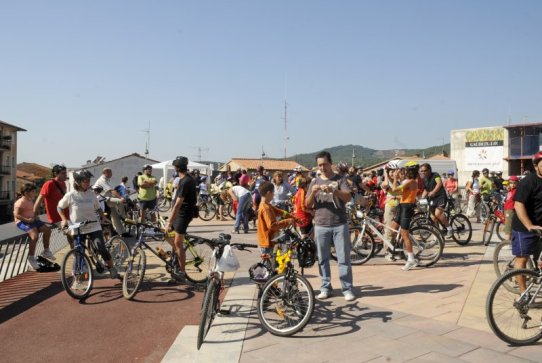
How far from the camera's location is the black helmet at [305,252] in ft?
19.4

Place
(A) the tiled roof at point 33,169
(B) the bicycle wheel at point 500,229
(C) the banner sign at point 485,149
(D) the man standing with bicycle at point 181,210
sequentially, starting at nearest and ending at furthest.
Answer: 1. (D) the man standing with bicycle at point 181,210
2. (B) the bicycle wheel at point 500,229
3. (C) the banner sign at point 485,149
4. (A) the tiled roof at point 33,169

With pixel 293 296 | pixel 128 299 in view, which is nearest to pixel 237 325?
pixel 293 296

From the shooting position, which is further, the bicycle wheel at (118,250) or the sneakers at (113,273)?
the bicycle wheel at (118,250)

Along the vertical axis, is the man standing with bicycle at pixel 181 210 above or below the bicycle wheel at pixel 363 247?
above

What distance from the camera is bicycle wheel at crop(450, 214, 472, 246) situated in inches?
398

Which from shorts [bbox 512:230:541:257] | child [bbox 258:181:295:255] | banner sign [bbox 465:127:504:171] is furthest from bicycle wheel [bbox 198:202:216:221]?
banner sign [bbox 465:127:504:171]

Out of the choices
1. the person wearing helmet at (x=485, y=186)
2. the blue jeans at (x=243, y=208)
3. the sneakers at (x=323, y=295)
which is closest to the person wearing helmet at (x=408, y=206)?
the sneakers at (x=323, y=295)

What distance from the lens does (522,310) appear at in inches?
172

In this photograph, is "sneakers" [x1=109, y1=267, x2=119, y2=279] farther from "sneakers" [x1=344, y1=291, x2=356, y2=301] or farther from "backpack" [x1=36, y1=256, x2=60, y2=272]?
"sneakers" [x1=344, y1=291, x2=356, y2=301]

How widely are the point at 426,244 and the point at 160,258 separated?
4527 millimetres

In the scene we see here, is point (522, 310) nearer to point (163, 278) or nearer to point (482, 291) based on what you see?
point (482, 291)

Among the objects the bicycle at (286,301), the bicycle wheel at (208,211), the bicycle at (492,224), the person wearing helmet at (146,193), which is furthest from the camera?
the bicycle wheel at (208,211)

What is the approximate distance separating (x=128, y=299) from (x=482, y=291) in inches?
187

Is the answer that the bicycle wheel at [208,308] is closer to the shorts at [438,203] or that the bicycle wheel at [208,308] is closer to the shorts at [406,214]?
the shorts at [406,214]
